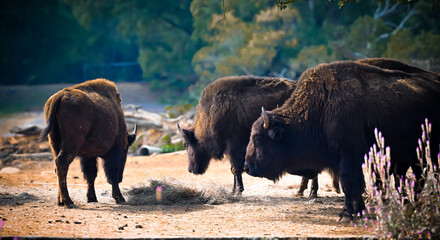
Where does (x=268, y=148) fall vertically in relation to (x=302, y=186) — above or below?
above

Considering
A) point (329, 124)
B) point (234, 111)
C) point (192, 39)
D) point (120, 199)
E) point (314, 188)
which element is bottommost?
point (120, 199)

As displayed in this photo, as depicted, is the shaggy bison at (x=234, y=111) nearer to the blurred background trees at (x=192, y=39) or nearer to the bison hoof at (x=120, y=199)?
the bison hoof at (x=120, y=199)

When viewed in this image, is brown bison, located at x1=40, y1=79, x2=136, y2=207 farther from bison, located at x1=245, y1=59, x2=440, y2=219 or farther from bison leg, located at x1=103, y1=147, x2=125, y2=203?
bison, located at x1=245, y1=59, x2=440, y2=219

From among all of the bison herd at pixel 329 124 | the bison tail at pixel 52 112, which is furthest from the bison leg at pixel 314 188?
the bison tail at pixel 52 112

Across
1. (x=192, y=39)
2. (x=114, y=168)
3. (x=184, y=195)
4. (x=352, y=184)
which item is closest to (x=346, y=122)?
(x=352, y=184)

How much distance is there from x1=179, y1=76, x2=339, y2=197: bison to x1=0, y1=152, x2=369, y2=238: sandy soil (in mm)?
809

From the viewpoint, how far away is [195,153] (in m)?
9.91

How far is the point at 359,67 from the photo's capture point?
7.06 m

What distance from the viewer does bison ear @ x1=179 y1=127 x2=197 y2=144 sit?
990 cm

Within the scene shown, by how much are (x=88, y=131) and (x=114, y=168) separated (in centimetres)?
92

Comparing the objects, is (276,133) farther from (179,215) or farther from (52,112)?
(52,112)

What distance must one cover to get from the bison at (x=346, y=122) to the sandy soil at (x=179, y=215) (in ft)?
2.10

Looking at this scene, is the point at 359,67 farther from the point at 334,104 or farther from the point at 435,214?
the point at 435,214

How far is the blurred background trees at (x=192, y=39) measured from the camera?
2597cm
